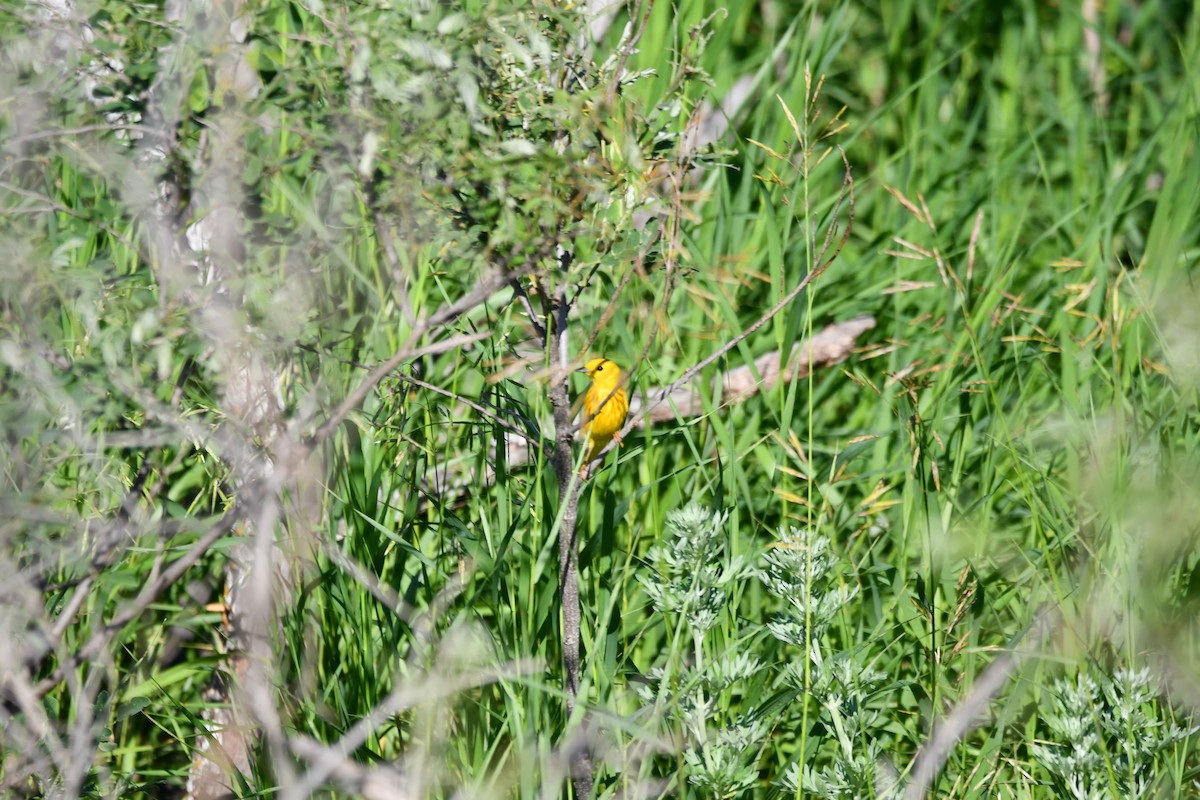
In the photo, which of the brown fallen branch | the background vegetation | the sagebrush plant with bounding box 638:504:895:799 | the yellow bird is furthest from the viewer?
the brown fallen branch

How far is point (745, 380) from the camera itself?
317 centimetres

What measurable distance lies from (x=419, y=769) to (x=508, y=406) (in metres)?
0.93

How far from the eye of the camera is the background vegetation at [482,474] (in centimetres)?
178

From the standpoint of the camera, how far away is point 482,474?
8.02 feet

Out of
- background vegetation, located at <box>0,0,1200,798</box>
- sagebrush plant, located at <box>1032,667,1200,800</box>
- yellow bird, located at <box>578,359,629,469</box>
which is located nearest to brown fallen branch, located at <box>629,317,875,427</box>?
background vegetation, located at <box>0,0,1200,798</box>

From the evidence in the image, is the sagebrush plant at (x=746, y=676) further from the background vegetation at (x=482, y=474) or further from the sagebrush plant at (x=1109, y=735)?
the sagebrush plant at (x=1109, y=735)

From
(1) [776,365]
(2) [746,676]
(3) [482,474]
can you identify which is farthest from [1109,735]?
(3) [482,474]

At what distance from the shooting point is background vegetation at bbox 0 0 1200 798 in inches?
70.2

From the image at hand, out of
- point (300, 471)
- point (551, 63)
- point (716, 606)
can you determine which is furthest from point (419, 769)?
point (551, 63)

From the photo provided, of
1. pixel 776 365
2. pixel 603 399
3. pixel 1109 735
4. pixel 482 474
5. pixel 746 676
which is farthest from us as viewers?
pixel 776 365

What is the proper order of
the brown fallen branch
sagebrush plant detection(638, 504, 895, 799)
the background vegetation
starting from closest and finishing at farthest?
the background vegetation, sagebrush plant detection(638, 504, 895, 799), the brown fallen branch

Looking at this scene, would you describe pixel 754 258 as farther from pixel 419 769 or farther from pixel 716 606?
pixel 419 769

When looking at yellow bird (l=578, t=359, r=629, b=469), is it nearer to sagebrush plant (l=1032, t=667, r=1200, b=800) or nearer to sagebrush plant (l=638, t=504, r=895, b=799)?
sagebrush plant (l=638, t=504, r=895, b=799)

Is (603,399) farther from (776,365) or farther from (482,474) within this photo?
(776,365)
